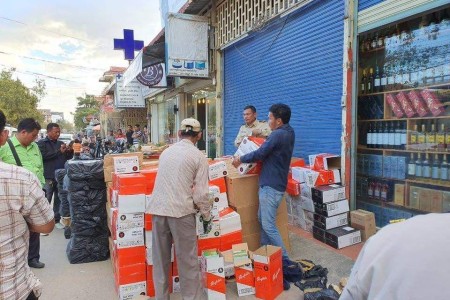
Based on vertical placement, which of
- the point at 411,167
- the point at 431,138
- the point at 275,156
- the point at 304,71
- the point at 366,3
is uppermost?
the point at 366,3

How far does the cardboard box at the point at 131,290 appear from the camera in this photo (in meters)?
3.38

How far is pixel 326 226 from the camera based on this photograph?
183 inches

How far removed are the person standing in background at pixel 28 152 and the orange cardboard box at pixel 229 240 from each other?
90.6 inches

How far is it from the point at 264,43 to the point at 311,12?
5.16ft

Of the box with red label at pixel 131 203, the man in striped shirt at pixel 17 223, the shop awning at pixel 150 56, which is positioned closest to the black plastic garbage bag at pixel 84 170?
the box with red label at pixel 131 203

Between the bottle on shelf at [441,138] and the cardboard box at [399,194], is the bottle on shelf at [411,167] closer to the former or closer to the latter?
the cardboard box at [399,194]

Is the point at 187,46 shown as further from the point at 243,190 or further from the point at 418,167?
the point at 418,167

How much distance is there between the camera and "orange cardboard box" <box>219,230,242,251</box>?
12.0ft

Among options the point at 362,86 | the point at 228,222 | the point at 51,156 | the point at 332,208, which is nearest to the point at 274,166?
the point at 228,222

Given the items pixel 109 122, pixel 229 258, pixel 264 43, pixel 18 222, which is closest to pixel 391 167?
pixel 229 258

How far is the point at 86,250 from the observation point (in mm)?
4426

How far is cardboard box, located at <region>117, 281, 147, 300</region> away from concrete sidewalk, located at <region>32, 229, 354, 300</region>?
176 millimetres

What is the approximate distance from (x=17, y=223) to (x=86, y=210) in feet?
9.02

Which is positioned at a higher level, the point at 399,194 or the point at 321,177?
the point at 321,177
